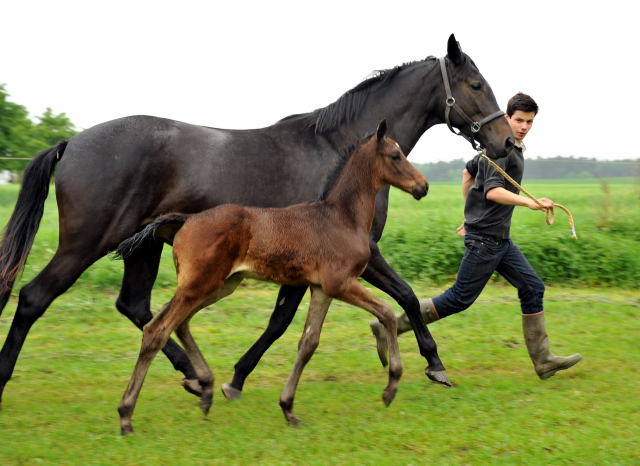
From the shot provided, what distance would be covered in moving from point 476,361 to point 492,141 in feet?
5.86

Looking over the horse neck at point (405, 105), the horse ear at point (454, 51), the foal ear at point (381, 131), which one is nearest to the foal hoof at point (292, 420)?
the foal ear at point (381, 131)

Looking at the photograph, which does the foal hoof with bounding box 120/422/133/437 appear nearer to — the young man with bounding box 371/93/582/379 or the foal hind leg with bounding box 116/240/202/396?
the foal hind leg with bounding box 116/240/202/396

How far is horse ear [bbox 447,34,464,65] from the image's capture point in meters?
5.31

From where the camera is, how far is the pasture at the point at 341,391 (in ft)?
13.3

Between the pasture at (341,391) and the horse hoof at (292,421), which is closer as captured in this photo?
the pasture at (341,391)

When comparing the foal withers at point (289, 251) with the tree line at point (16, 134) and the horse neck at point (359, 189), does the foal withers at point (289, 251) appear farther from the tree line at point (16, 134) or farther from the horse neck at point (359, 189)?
Result: the tree line at point (16, 134)

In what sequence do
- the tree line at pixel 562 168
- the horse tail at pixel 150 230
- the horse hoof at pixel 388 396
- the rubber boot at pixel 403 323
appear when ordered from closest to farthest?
the horse tail at pixel 150 230 → the horse hoof at pixel 388 396 → the rubber boot at pixel 403 323 → the tree line at pixel 562 168

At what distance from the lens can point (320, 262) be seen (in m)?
4.40

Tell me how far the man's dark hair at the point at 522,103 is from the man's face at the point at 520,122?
0.02 meters

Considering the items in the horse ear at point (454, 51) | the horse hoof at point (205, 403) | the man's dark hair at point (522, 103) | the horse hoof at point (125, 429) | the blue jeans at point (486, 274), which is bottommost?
the horse hoof at point (125, 429)

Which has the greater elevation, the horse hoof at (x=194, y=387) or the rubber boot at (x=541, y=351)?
the rubber boot at (x=541, y=351)

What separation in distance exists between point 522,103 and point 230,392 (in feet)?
9.01

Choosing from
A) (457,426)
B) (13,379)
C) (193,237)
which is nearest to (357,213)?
(193,237)

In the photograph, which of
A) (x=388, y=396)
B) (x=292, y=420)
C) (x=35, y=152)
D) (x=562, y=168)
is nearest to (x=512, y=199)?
(x=388, y=396)
